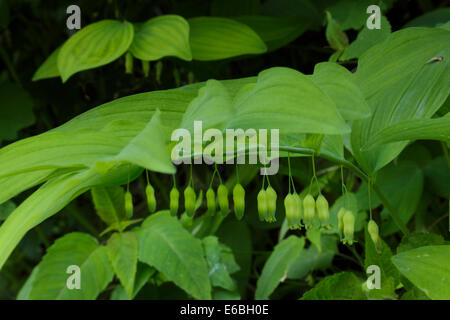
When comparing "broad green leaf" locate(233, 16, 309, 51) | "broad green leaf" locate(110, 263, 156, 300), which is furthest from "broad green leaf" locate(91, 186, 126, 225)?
"broad green leaf" locate(233, 16, 309, 51)

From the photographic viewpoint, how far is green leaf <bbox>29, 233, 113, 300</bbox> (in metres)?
1.00

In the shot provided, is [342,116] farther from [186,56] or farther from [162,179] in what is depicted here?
[162,179]

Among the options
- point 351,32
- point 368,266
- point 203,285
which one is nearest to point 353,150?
point 368,266

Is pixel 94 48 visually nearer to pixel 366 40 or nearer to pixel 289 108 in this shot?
pixel 366 40

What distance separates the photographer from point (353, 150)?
26.9 inches

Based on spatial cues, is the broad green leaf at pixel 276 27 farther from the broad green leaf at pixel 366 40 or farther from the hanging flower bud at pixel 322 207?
the hanging flower bud at pixel 322 207

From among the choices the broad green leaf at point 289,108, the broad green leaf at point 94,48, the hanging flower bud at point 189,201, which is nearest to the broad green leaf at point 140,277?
the broad green leaf at point 94,48

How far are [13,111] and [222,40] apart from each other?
59 centimetres

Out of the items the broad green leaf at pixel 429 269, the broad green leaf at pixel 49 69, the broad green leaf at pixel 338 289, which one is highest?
the broad green leaf at pixel 49 69

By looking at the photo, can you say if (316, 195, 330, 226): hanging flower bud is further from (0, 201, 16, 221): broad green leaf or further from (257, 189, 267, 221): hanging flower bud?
(0, 201, 16, 221): broad green leaf

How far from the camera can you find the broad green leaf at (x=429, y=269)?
56 centimetres

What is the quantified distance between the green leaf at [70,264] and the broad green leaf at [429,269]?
597mm

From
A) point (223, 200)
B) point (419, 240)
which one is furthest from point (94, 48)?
point (419, 240)

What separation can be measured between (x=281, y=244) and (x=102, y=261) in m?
0.35
